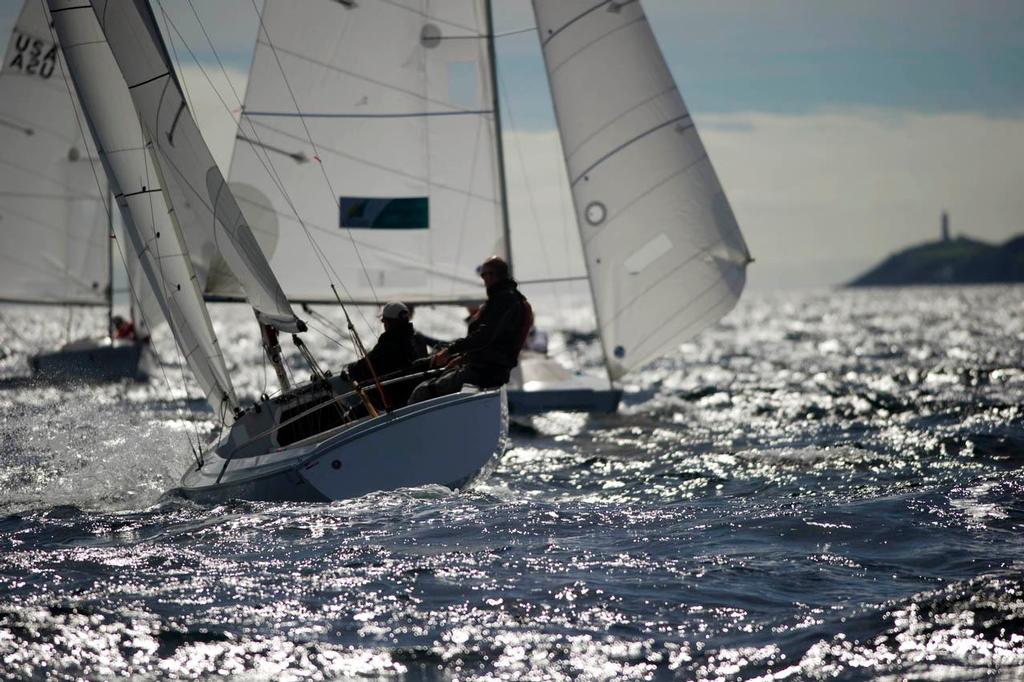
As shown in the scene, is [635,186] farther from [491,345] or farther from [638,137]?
[491,345]

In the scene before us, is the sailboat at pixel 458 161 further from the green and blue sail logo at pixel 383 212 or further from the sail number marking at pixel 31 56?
the sail number marking at pixel 31 56

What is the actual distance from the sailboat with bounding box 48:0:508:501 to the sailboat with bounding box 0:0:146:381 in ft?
42.7

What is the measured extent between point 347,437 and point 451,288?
25.7ft

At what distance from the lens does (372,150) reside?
51.1 feet

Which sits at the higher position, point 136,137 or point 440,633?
point 136,137

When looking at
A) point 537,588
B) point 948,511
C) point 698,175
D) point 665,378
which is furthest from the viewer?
point 665,378

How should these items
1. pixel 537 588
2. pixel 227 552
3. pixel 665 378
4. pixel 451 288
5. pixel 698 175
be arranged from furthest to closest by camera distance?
pixel 665 378 < pixel 451 288 < pixel 698 175 < pixel 227 552 < pixel 537 588

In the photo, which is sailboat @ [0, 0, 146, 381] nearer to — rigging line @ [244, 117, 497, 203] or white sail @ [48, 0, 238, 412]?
rigging line @ [244, 117, 497, 203]

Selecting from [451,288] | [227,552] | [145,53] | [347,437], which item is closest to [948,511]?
[347,437]

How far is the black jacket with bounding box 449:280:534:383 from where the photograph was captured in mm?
9508

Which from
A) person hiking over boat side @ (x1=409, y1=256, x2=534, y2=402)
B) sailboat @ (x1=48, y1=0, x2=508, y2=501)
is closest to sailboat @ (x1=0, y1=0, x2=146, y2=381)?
sailboat @ (x1=48, y1=0, x2=508, y2=501)

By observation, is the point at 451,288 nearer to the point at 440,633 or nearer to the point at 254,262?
the point at 254,262

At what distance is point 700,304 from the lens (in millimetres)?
15359

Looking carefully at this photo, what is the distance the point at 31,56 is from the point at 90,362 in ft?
20.2
